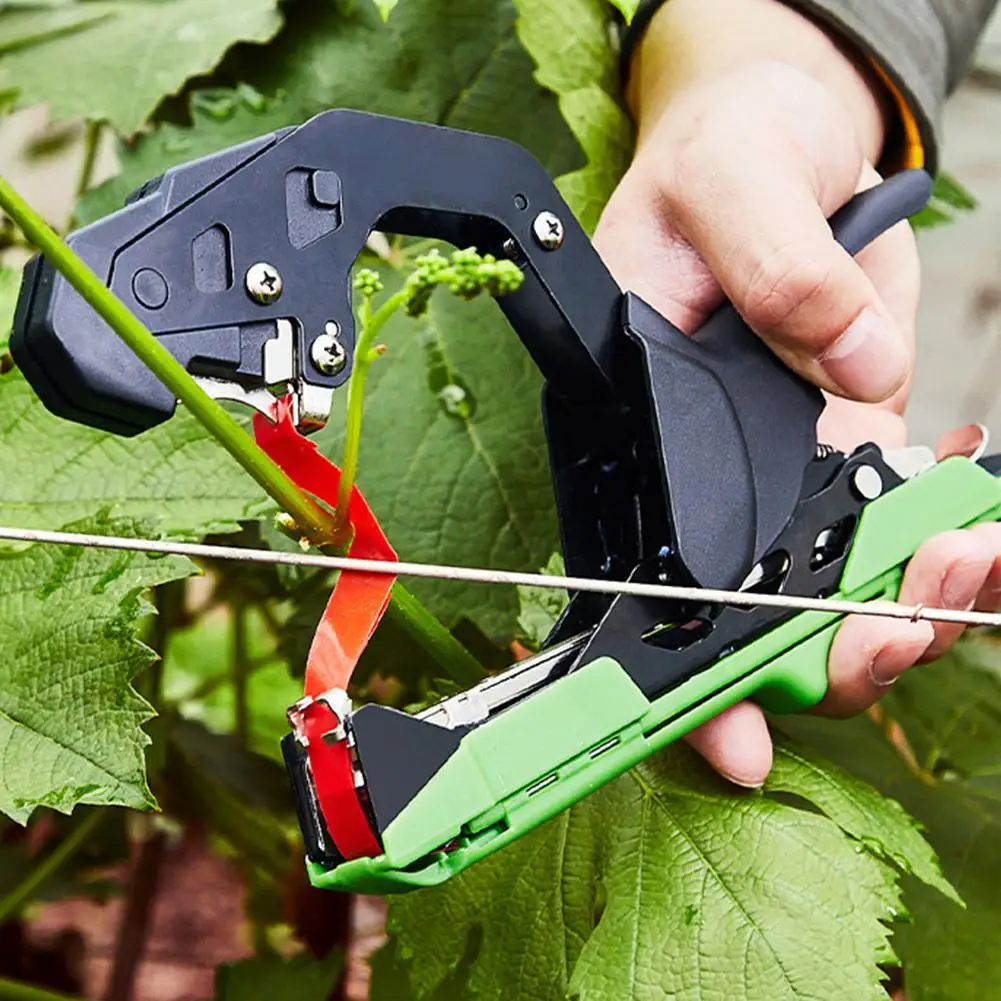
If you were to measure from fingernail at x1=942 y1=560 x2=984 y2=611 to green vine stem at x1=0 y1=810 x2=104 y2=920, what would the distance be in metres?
0.52

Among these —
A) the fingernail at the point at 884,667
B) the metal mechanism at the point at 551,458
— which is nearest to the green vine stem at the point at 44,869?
the metal mechanism at the point at 551,458

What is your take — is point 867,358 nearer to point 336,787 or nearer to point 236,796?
point 336,787

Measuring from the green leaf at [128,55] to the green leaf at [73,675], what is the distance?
0.98 feet

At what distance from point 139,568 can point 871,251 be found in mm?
485

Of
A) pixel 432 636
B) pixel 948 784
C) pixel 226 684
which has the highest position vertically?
pixel 432 636

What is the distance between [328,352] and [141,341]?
0.24 ft

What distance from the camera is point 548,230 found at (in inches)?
18.4

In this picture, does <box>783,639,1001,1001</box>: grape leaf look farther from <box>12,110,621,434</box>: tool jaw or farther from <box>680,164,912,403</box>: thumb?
<box>12,110,621,434</box>: tool jaw

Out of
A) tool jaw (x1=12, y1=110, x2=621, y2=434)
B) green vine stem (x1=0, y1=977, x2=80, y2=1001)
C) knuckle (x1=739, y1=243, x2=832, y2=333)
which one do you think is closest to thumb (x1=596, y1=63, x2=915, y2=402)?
knuckle (x1=739, y1=243, x2=832, y2=333)

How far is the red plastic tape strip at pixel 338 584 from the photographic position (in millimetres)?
405

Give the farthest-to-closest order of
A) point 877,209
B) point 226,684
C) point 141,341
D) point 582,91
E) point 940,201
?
point 226,684, point 940,201, point 582,91, point 877,209, point 141,341

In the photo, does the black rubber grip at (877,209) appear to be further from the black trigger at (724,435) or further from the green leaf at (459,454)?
the green leaf at (459,454)

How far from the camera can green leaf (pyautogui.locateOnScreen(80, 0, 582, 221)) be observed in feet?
2.40

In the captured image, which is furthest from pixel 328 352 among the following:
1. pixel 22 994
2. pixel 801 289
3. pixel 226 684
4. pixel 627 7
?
pixel 226 684
